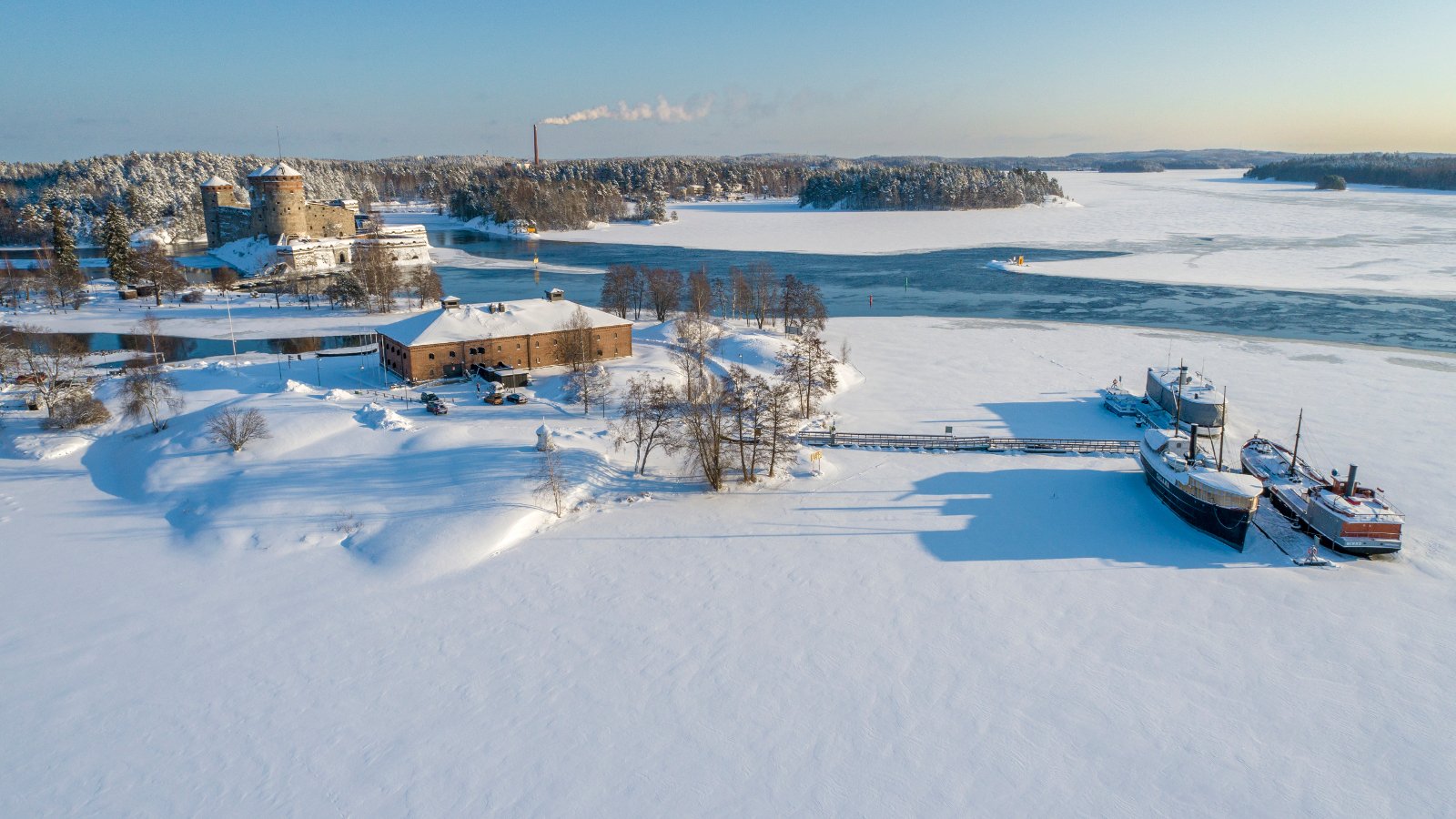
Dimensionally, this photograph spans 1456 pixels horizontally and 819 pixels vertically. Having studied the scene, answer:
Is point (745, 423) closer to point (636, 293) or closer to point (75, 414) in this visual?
point (75, 414)

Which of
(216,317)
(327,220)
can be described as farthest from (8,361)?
(327,220)

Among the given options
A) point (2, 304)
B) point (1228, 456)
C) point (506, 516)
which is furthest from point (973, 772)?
point (2, 304)

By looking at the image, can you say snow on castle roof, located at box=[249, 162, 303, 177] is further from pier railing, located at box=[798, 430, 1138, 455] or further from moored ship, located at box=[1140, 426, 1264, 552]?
moored ship, located at box=[1140, 426, 1264, 552]

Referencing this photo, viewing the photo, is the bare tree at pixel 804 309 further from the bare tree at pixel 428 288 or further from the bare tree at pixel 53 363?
the bare tree at pixel 53 363

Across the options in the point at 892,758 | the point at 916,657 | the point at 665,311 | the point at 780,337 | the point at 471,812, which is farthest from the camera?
the point at 665,311

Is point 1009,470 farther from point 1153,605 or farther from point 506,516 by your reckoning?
point 506,516

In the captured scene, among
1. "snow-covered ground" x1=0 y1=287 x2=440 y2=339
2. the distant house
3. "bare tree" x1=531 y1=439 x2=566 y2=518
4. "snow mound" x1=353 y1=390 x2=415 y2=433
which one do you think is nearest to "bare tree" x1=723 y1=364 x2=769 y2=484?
"bare tree" x1=531 y1=439 x2=566 y2=518
